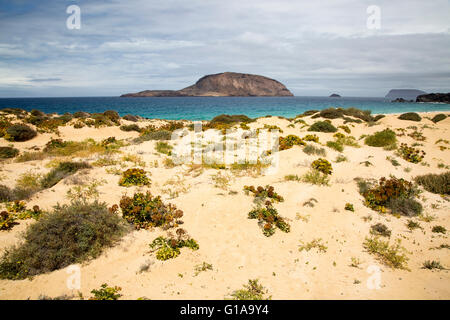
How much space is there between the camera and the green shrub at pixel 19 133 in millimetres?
16766

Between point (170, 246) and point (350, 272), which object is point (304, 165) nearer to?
point (350, 272)

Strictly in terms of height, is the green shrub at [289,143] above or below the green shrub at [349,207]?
above

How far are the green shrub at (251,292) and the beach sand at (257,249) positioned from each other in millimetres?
157

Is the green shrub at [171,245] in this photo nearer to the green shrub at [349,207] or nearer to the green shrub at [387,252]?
the green shrub at [387,252]

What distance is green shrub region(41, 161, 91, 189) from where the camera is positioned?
9141mm

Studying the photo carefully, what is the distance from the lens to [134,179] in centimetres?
982

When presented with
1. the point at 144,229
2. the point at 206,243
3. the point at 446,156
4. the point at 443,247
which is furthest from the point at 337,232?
the point at 446,156

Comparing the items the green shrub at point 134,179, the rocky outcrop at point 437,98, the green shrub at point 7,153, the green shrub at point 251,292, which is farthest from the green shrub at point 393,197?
the rocky outcrop at point 437,98

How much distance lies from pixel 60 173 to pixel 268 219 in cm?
899

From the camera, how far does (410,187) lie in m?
8.84

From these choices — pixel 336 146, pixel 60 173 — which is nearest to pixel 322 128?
pixel 336 146

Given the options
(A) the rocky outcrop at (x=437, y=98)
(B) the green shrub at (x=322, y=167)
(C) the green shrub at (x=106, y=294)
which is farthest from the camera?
(A) the rocky outcrop at (x=437, y=98)

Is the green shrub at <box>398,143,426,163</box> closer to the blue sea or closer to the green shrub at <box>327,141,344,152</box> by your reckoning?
the green shrub at <box>327,141,344,152</box>
